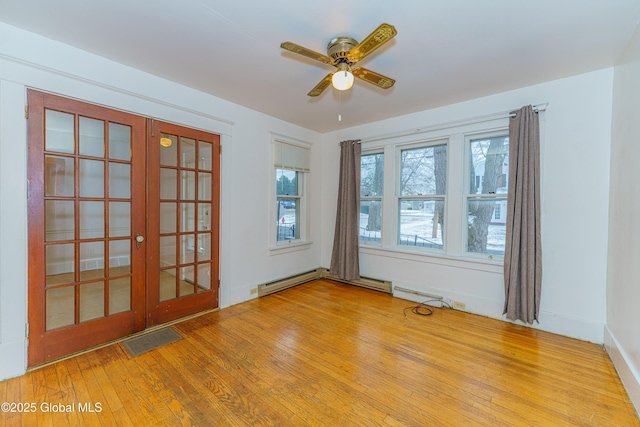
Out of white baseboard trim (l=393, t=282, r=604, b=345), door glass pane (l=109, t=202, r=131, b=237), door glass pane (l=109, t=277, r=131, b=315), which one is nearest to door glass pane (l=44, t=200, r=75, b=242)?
door glass pane (l=109, t=202, r=131, b=237)

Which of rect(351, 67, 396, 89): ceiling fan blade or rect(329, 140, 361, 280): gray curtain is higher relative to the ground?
rect(351, 67, 396, 89): ceiling fan blade

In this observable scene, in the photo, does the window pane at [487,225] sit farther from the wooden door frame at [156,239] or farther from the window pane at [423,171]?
the wooden door frame at [156,239]

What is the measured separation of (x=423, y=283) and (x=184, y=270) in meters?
3.12

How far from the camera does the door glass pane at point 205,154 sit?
319 centimetres

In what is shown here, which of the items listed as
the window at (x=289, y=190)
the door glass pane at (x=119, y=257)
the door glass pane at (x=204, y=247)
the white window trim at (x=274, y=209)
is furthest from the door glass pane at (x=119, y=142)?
the window at (x=289, y=190)

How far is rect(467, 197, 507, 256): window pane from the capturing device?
323cm

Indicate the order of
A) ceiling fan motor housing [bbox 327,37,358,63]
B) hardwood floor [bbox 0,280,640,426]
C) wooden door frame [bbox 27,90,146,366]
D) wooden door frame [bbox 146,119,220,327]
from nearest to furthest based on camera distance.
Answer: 1. hardwood floor [bbox 0,280,640,426]
2. ceiling fan motor housing [bbox 327,37,358,63]
3. wooden door frame [bbox 27,90,146,366]
4. wooden door frame [bbox 146,119,220,327]

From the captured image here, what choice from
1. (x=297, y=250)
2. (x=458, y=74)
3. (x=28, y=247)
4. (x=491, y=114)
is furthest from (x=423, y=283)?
(x=28, y=247)

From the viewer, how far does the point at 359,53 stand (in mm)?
1861

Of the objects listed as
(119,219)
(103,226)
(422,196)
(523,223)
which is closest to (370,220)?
(422,196)

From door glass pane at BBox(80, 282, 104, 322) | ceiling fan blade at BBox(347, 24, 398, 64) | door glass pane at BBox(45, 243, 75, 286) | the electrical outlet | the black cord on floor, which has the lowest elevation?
the black cord on floor

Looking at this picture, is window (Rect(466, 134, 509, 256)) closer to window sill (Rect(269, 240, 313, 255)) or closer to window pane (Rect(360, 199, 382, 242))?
window pane (Rect(360, 199, 382, 242))

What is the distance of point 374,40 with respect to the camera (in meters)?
1.66

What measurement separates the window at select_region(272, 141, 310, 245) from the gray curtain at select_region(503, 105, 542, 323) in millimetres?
2917
